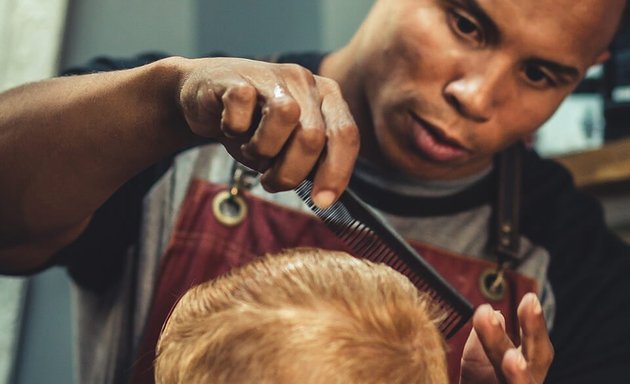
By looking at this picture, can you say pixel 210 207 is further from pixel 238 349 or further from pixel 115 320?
pixel 238 349

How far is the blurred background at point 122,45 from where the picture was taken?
1288 millimetres


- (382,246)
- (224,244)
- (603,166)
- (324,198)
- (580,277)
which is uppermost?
(324,198)

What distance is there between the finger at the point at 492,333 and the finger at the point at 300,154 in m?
0.22

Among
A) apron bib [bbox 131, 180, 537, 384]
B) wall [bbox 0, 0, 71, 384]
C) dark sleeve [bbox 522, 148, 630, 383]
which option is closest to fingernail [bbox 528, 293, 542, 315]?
apron bib [bbox 131, 180, 537, 384]

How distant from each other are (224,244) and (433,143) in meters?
0.34

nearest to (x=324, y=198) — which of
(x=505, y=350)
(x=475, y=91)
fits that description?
(x=505, y=350)

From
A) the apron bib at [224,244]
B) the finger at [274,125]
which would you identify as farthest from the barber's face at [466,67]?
the finger at [274,125]

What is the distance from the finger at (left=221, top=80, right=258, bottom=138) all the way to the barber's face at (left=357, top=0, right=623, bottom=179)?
0.51 m

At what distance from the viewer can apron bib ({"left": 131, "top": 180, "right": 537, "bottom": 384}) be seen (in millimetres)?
1096

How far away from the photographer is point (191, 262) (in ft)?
3.64

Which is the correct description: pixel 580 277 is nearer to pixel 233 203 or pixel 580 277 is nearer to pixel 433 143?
pixel 433 143

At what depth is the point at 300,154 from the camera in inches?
23.6

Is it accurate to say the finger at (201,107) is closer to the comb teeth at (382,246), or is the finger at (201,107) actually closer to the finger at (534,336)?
the comb teeth at (382,246)

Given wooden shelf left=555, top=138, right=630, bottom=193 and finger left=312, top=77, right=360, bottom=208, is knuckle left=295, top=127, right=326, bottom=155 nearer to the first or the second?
finger left=312, top=77, right=360, bottom=208
